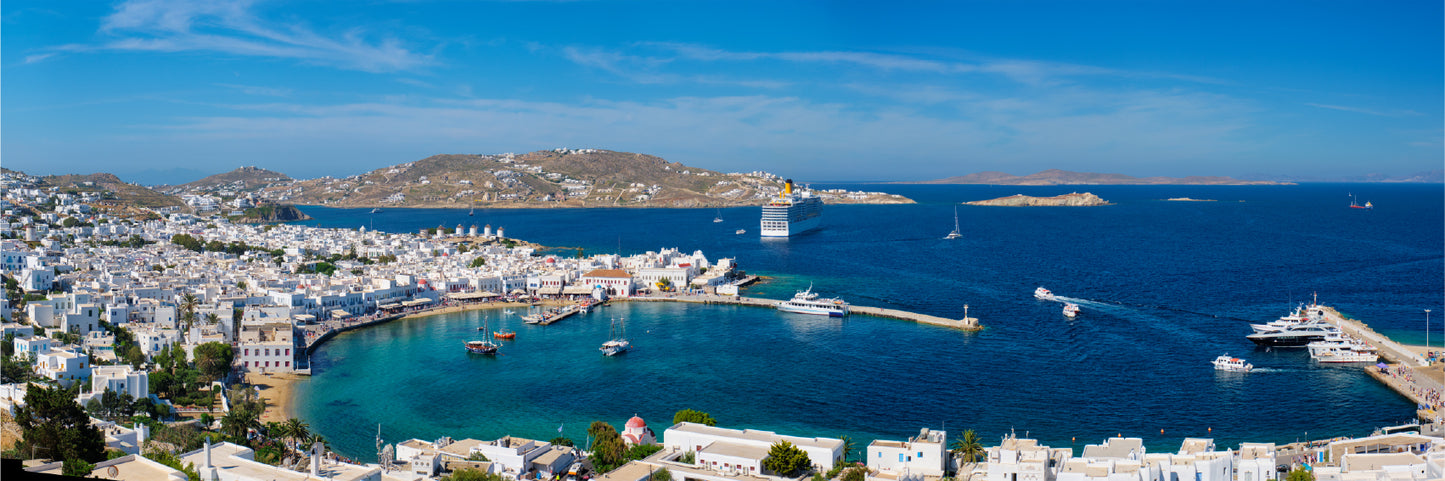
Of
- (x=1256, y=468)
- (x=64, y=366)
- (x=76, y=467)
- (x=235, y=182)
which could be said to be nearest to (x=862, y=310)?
(x=1256, y=468)

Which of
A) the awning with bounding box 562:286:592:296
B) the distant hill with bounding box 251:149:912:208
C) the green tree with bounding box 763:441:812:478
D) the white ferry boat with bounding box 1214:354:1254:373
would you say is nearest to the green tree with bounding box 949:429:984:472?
the green tree with bounding box 763:441:812:478

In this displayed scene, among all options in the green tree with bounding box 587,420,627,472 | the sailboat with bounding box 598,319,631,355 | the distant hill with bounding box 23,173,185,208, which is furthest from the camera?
the distant hill with bounding box 23,173,185,208

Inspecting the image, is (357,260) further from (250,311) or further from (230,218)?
(230,218)

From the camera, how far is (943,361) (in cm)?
1875

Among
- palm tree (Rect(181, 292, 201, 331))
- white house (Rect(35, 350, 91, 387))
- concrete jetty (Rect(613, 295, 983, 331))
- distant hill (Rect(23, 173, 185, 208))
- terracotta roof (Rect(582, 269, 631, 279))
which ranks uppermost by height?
distant hill (Rect(23, 173, 185, 208))

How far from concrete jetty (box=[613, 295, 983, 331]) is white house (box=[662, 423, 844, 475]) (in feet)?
38.2

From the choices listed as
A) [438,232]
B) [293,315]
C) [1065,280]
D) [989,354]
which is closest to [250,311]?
[293,315]

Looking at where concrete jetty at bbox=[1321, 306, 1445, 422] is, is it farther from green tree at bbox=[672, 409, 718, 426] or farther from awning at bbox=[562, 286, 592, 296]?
awning at bbox=[562, 286, 592, 296]

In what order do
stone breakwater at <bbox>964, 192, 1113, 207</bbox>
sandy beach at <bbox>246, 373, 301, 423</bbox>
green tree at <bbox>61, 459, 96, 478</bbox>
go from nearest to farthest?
green tree at <bbox>61, 459, 96, 478</bbox> → sandy beach at <bbox>246, 373, 301, 423</bbox> → stone breakwater at <bbox>964, 192, 1113, 207</bbox>

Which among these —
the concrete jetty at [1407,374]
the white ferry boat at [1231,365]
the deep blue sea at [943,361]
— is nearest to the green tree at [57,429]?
the deep blue sea at [943,361]

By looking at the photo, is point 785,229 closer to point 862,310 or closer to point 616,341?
point 862,310

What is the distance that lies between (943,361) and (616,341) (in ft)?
22.3

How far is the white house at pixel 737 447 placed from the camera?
1085cm

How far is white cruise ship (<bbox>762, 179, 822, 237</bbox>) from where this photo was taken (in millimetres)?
52500
